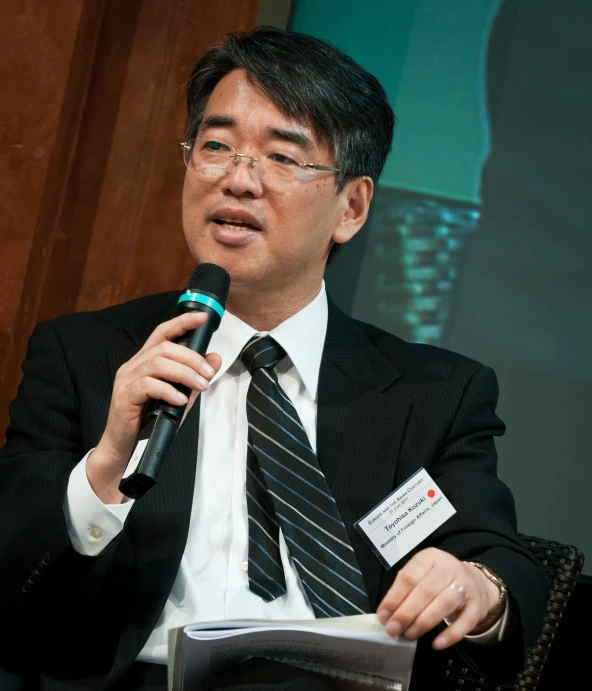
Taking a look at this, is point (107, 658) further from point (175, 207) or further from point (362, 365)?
point (175, 207)

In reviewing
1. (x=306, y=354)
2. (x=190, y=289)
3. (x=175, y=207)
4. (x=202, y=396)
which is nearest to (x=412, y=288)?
(x=175, y=207)

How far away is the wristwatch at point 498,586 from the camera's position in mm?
1616

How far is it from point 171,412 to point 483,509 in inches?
28.9

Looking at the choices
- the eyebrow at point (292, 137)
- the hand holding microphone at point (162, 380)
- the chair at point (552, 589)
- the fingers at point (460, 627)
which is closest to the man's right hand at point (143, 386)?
the hand holding microphone at point (162, 380)

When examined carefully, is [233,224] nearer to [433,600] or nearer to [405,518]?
[405,518]

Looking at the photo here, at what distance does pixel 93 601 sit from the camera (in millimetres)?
1647

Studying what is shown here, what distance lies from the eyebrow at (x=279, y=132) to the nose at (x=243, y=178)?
70 mm

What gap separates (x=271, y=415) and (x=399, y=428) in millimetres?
262

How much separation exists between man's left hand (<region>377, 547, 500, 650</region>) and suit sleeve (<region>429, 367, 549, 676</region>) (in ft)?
0.46

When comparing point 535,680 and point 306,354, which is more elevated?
point 306,354

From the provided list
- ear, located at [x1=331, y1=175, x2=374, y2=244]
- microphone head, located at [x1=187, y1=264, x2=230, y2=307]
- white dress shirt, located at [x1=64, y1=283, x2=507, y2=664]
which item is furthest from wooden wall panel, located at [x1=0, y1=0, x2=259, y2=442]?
microphone head, located at [x1=187, y1=264, x2=230, y2=307]

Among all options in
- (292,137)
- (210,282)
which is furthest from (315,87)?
(210,282)

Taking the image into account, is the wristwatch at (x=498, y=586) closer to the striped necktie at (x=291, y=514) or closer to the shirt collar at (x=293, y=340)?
the striped necktie at (x=291, y=514)

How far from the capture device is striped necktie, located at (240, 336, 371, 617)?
5.74 feet
